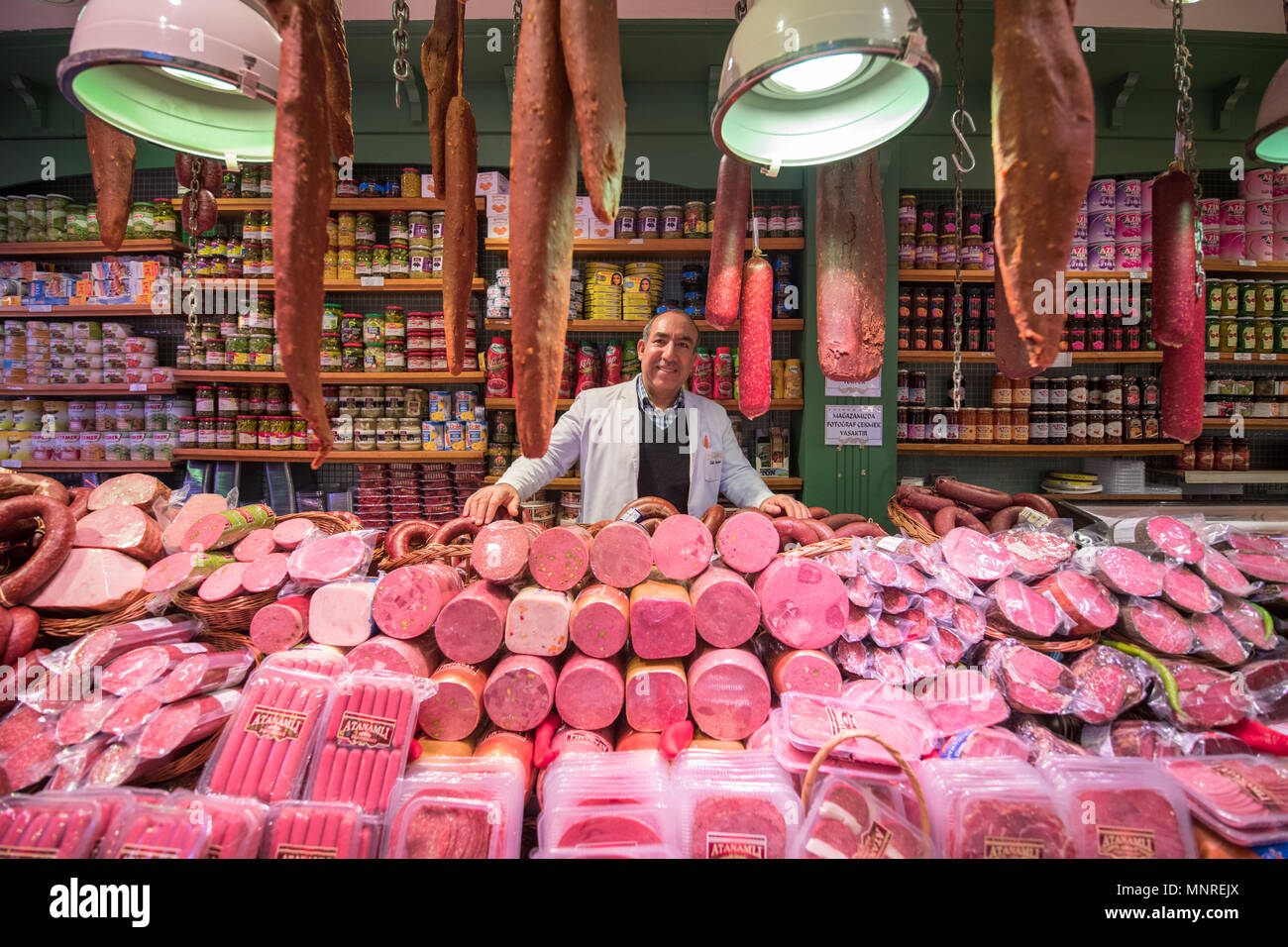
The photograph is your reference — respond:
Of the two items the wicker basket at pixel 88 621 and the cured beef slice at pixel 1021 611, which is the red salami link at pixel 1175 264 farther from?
the wicker basket at pixel 88 621

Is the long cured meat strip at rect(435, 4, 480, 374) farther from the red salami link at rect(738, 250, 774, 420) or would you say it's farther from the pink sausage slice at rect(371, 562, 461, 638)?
the red salami link at rect(738, 250, 774, 420)

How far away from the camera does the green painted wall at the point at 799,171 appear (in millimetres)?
3893

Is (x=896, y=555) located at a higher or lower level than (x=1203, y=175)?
lower

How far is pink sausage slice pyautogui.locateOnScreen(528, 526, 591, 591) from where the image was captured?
1552 mm

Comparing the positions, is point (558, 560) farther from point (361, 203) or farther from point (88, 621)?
point (361, 203)

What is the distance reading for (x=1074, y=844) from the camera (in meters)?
1.12

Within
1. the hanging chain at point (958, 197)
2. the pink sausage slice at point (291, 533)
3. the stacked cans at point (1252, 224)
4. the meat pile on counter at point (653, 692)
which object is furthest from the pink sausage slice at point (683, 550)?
the stacked cans at point (1252, 224)

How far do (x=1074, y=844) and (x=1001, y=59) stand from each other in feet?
4.52

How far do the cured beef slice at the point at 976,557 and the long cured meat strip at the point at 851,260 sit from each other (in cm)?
73

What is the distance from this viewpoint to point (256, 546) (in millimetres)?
1752

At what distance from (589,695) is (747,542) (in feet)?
1.96

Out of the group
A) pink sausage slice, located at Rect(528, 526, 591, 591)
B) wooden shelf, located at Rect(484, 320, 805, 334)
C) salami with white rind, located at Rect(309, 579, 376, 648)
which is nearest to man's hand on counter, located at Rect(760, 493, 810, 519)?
pink sausage slice, located at Rect(528, 526, 591, 591)
